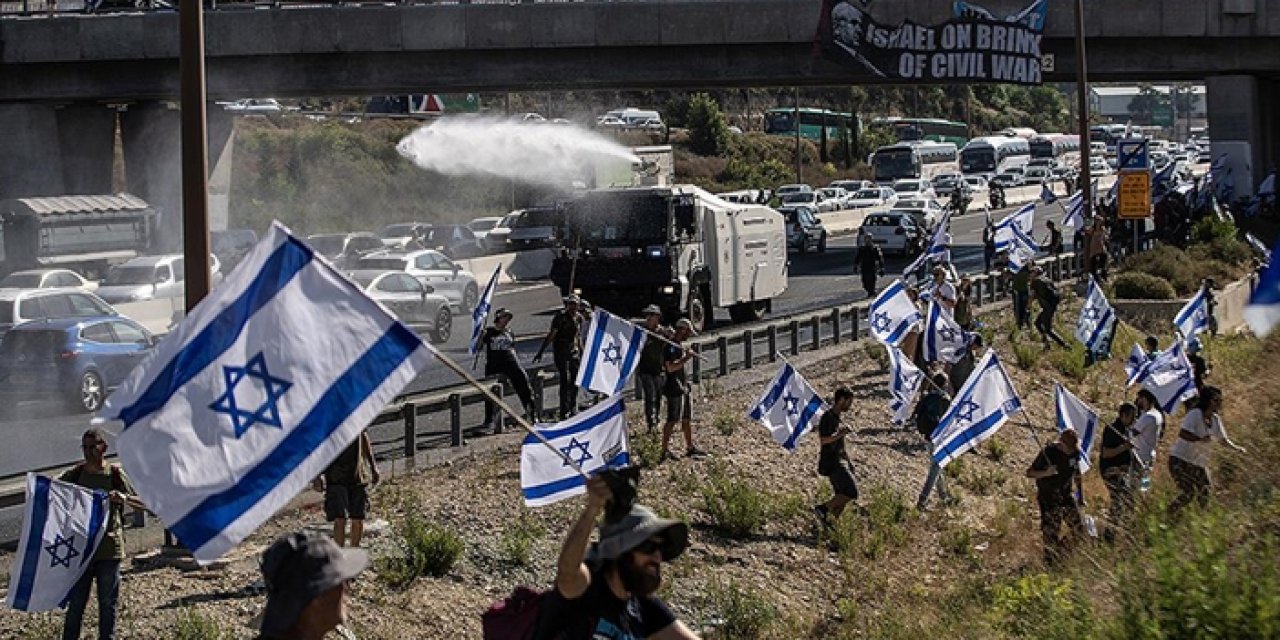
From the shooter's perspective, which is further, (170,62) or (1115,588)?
(170,62)

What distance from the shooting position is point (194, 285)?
519 inches

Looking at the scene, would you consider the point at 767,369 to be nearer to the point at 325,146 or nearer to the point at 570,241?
the point at 570,241

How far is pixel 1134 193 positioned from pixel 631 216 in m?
12.1

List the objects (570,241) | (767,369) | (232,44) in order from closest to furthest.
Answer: (767,369) < (570,241) < (232,44)

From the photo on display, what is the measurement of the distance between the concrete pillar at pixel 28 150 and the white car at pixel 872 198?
1464 inches

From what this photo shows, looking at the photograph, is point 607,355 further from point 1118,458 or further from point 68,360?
point 68,360

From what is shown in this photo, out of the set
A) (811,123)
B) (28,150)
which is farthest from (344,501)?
(811,123)

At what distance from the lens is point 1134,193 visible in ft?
132

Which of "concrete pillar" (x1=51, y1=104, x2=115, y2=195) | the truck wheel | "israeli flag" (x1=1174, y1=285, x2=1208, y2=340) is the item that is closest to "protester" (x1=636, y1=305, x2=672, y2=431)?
"israeli flag" (x1=1174, y1=285, x2=1208, y2=340)

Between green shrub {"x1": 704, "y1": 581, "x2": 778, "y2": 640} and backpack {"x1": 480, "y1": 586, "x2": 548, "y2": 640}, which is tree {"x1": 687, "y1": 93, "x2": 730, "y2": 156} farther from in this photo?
backpack {"x1": 480, "y1": 586, "x2": 548, "y2": 640}

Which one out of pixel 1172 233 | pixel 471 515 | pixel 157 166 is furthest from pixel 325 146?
pixel 471 515

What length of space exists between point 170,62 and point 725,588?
107 feet

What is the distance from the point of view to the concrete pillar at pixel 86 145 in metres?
49.2

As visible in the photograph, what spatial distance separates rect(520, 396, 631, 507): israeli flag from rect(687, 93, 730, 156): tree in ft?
290
